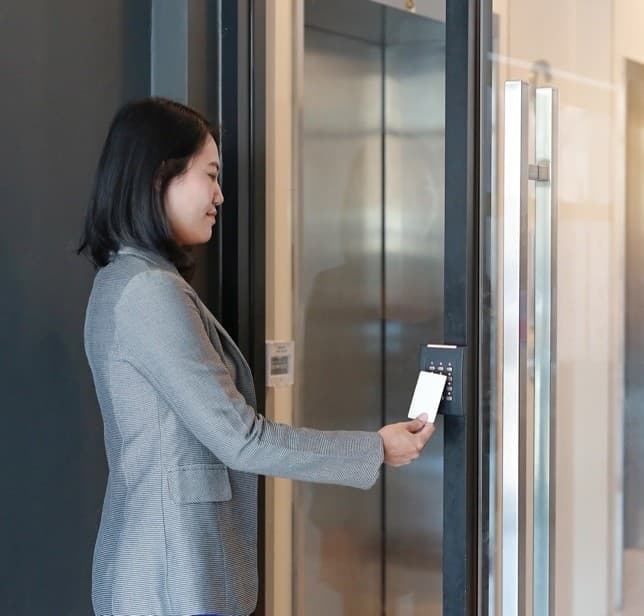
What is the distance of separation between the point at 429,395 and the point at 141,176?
610 mm

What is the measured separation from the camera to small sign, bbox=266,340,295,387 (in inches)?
96.3

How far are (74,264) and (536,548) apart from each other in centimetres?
112

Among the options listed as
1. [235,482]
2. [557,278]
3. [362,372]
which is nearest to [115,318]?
[235,482]

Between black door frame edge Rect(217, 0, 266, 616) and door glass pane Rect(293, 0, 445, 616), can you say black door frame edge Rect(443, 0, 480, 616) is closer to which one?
black door frame edge Rect(217, 0, 266, 616)

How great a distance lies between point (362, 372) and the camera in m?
2.76

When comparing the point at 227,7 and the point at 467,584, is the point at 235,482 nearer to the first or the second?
the point at 467,584

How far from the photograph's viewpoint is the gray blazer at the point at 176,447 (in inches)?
66.6

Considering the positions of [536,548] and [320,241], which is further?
[320,241]

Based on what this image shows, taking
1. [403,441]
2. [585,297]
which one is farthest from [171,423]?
[585,297]

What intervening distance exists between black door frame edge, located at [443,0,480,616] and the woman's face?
0.41m

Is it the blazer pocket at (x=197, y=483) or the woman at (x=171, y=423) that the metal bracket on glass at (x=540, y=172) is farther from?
the blazer pocket at (x=197, y=483)

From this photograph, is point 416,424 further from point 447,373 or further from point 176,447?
point 176,447

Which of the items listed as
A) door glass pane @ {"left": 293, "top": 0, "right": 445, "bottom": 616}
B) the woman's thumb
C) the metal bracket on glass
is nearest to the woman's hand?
the woman's thumb

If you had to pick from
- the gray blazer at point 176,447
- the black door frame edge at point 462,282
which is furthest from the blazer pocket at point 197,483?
the black door frame edge at point 462,282
